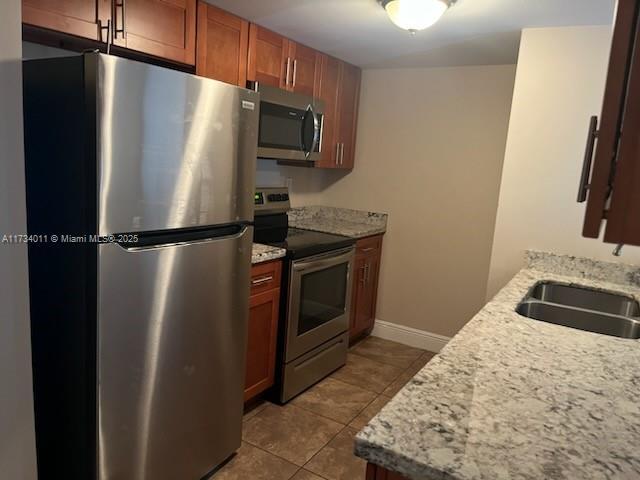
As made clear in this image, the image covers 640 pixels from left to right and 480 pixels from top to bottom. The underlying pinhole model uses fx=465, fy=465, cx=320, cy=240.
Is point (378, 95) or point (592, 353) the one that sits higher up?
point (378, 95)

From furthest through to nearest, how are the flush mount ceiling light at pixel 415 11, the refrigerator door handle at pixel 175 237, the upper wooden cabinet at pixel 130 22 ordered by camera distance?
the flush mount ceiling light at pixel 415 11, the upper wooden cabinet at pixel 130 22, the refrigerator door handle at pixel 175 237

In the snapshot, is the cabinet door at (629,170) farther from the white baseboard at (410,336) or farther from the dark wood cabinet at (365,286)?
the white baseboard at (410,336)

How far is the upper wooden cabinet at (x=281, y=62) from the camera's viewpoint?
263 cm

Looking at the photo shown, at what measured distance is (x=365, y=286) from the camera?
11.8 ft

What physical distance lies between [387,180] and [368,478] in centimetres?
302

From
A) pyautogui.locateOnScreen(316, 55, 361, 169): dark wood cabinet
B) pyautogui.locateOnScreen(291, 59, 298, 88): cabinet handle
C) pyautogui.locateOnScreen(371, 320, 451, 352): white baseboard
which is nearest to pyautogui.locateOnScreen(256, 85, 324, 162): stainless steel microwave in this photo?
pyautogui.locateOnScreen(291, 59, 298, 88): cabinet handle

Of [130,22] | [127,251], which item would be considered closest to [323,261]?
[127,251]

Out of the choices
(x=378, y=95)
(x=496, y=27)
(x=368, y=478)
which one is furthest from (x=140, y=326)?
(x=378, y=95)

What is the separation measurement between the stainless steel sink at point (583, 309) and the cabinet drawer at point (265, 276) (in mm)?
1219

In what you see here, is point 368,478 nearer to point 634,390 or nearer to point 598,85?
point 634,390

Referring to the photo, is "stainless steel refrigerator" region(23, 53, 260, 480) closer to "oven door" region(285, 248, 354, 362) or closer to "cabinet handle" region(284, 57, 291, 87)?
"oven door" region(285, 248, 354, 362)

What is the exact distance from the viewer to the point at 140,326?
5.28 ft

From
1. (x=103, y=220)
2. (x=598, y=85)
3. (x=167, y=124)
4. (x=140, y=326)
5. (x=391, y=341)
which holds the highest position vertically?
(x=598, y=85)

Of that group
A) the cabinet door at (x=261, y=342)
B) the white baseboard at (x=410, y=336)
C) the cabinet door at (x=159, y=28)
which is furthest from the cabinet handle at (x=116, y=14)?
the white baseboard at (x=410, y=336)
